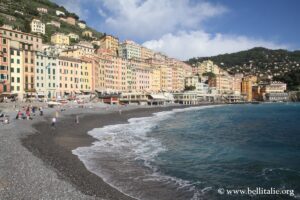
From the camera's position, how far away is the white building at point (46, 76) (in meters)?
81.5

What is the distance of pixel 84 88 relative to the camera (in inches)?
3895

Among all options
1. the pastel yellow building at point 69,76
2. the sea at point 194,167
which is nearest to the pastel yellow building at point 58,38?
the pastel yellow building at point 69,76

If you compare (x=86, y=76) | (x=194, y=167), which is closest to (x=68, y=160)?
(x=194, y=167)

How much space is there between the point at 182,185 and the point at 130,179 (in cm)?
302

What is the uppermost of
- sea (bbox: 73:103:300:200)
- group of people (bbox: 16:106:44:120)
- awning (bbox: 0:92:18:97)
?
awning (bbox: 0:92:18:97)

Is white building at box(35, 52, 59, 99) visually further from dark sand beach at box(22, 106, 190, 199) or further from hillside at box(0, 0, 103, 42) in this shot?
hillside at box(0, 0, 103, 42)

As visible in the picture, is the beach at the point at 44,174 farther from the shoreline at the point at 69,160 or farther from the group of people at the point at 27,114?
the group of people at the point at 27,114

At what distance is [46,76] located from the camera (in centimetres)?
8412

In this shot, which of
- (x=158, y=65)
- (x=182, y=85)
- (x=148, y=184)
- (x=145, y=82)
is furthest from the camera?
(x=182, y=85)

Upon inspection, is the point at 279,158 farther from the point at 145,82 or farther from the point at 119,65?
the point at 145,82

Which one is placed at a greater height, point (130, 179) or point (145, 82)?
point (145, 82)

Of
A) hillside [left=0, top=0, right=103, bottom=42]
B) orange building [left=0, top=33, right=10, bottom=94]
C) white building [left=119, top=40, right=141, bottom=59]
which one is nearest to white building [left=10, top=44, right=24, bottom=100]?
orange building [left=0, top=33, right=10, bottom=94]

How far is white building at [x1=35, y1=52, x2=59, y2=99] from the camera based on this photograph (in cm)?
8150

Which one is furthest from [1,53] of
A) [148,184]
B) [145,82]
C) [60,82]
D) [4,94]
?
[145,82]
